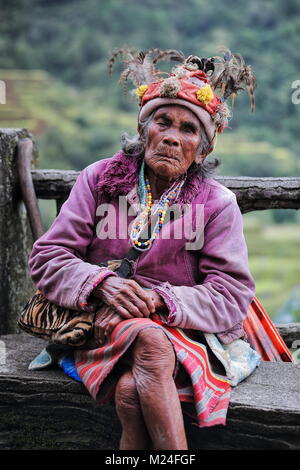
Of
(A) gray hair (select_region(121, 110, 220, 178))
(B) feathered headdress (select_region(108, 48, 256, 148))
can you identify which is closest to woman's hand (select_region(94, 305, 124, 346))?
(A) gray hair (select_region(121, 110, 220, 178))

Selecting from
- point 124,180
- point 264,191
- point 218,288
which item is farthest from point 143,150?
point 264,191

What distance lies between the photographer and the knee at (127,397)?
1.89m

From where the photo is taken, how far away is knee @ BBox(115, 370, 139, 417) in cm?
189

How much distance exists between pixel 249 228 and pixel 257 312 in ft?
29.2

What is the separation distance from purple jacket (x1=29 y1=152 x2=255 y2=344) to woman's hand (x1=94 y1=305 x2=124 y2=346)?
0.04 metres

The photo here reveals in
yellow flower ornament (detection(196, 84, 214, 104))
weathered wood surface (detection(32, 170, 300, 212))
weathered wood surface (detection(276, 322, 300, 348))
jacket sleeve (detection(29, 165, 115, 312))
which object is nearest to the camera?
jacket sleeve (detection(29, 165, 115, 312))

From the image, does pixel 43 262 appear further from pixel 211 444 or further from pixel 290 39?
pixel 290 39

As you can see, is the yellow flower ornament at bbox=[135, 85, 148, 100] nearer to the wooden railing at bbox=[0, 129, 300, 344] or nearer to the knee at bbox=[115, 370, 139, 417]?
the wooden railing at bbox=[0, 129, 300, 344]

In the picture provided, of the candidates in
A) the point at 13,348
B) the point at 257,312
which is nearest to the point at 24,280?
the point at 13,348

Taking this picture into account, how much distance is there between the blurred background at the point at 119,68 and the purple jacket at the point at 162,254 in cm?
969

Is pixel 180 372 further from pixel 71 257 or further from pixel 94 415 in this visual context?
pixel 71 257

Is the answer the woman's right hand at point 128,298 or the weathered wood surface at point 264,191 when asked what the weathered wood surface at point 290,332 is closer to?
the weathered wood surface at point 264,191

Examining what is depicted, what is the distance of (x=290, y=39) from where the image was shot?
1455cm

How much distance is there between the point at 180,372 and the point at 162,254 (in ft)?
1.50
